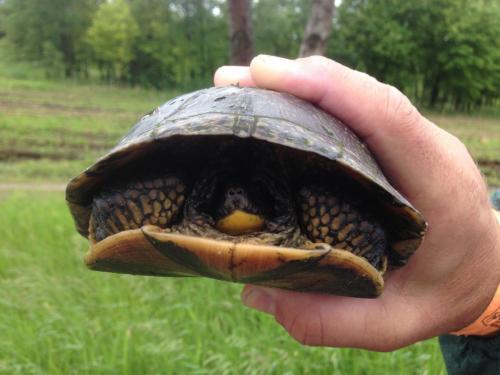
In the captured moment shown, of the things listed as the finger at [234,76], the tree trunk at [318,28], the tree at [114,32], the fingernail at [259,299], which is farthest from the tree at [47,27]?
the fingernail at [259,299]

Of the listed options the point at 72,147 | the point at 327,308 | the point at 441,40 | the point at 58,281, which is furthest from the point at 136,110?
the point at 441,40

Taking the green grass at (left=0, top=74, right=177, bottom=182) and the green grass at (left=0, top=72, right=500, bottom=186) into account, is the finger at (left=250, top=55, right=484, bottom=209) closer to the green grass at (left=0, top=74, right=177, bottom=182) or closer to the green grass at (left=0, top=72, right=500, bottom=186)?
the green grass at (left=0, top=72, right=500, bottom=186)

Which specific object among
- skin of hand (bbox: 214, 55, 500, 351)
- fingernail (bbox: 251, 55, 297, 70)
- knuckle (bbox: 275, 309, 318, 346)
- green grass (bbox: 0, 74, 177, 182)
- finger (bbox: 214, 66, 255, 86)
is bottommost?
green grass (bbox: 0, 74, 177, 182)

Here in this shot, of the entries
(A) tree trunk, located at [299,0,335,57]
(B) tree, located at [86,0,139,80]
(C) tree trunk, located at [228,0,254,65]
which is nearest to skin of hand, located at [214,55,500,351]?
(A) tree trunk, located at [299,0,335,57]

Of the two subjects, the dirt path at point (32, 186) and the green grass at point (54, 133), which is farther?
the green grass at point (54, 133)

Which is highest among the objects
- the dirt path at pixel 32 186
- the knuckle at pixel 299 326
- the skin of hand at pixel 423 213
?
the skin of hand at pixel 423 213

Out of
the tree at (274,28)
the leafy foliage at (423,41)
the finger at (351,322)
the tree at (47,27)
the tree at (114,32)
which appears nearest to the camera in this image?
the finger at (351,322)

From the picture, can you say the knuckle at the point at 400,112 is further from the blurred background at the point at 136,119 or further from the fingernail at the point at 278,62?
the blurred background at the point at 136,119

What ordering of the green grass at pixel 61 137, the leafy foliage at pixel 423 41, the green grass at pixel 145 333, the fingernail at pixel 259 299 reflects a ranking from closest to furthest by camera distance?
the fingernail at pixel 259 299, the green grass at pixel 145 333, the green grass at pixel 61 137, the leafy foliage at pixel 423 41
